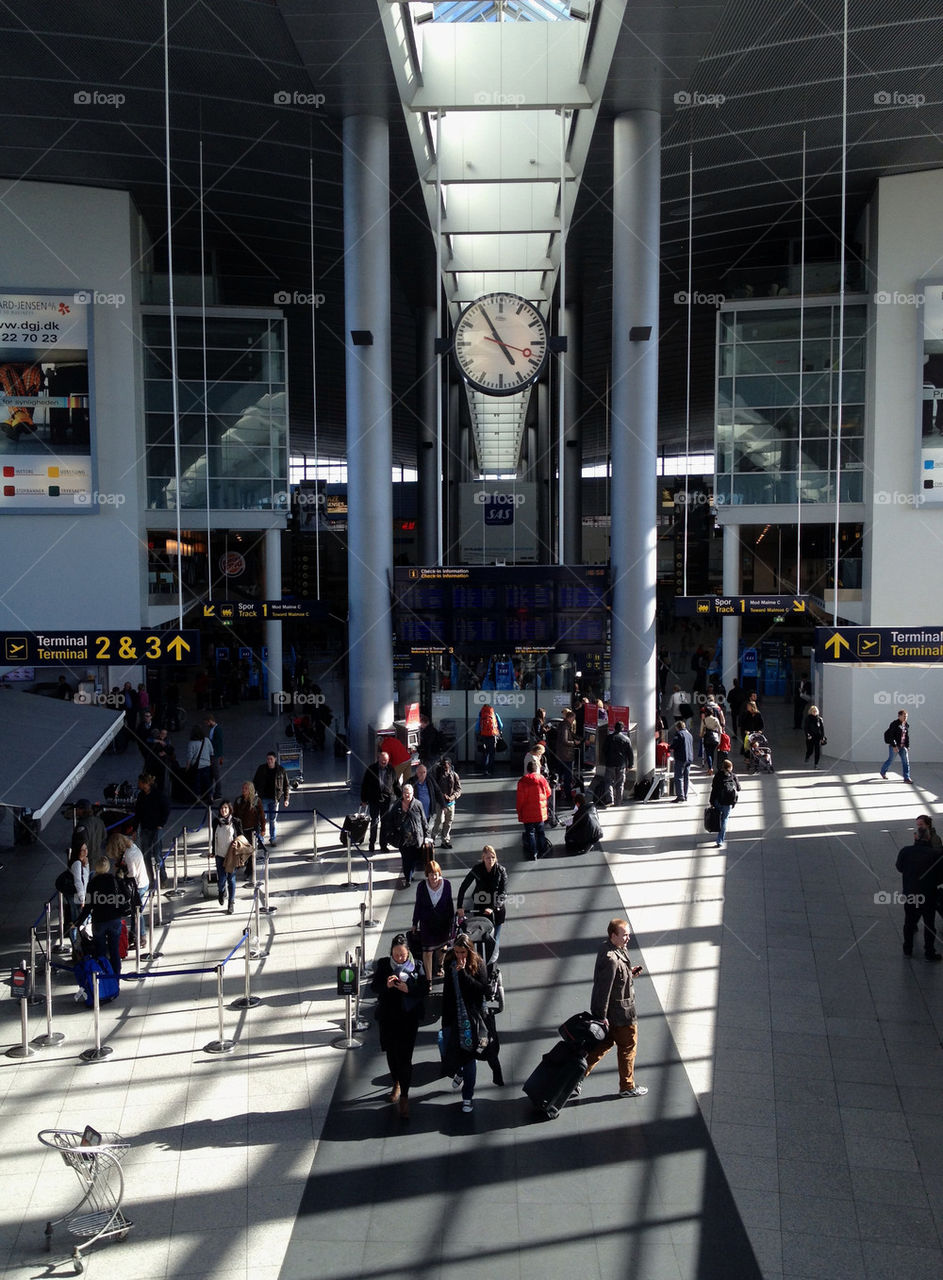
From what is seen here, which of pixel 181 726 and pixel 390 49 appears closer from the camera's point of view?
pixel 390 49

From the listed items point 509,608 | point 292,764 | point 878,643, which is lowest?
point 292,764

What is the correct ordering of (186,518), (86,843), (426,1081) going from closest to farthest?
(426,1081) → (86,843) → (186,518)

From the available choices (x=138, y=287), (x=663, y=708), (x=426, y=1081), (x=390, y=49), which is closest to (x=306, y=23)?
(x=390, y=49)

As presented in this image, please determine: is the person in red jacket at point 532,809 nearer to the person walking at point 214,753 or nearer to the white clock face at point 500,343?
the person walking at point 214,753

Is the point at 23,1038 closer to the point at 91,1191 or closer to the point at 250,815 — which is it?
the point at 91,1191

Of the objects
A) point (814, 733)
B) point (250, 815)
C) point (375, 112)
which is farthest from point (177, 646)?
point (814, 733)

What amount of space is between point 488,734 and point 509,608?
2.10m

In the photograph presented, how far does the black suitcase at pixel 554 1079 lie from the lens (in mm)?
7277

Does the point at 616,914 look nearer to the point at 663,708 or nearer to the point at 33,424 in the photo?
the point at 663,708

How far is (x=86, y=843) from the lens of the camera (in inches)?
441

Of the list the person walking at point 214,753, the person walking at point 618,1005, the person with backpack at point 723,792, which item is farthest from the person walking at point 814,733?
the person walking at point 618,1005

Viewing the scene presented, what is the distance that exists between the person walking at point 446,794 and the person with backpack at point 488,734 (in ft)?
12.4

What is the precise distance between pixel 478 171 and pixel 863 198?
854 cm

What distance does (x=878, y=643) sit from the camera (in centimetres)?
1387
